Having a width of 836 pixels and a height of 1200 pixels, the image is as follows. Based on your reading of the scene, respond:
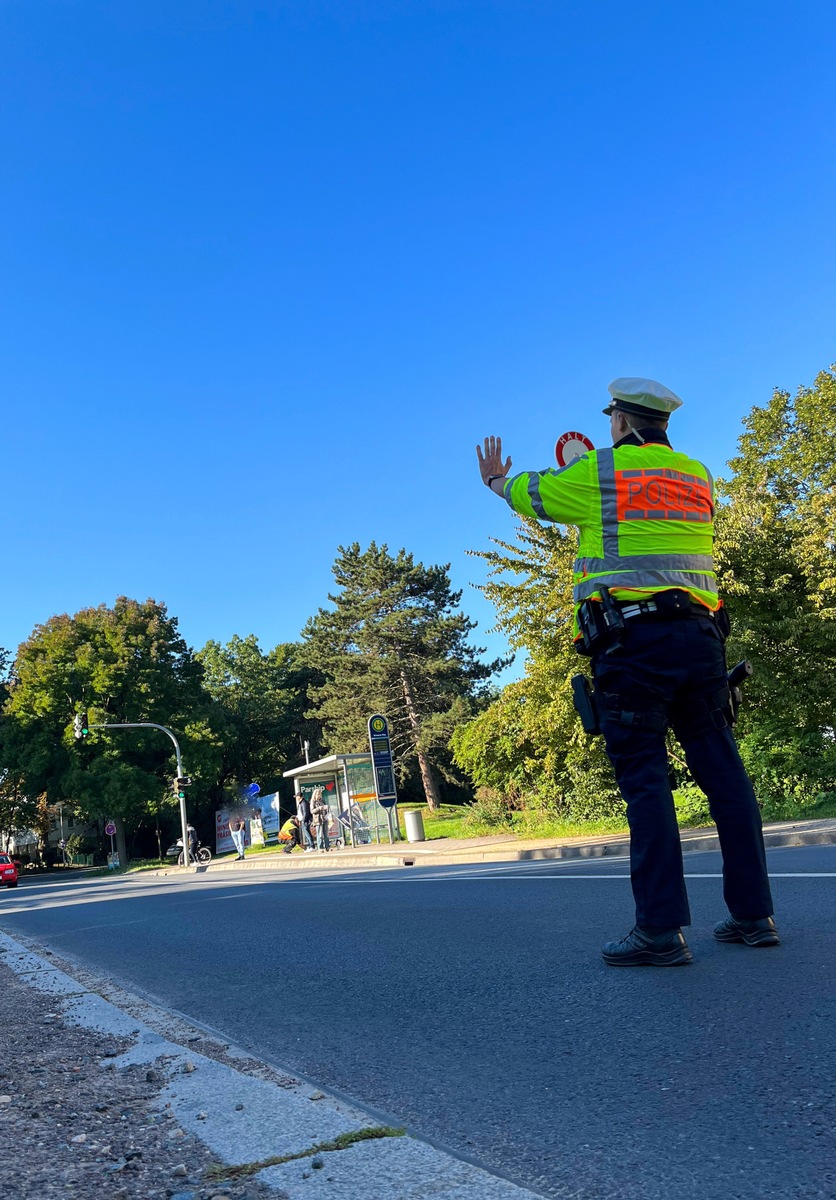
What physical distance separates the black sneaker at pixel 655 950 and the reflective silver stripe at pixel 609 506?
57.4 inches

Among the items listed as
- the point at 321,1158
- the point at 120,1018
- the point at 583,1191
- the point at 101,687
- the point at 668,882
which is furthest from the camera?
the point at 101,687

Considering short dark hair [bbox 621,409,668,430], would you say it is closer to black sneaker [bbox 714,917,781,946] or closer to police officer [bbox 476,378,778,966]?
police officer [bbox 476,378,778,966]

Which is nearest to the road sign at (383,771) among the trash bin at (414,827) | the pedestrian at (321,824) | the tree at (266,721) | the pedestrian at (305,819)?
the trash bin at (414,827)

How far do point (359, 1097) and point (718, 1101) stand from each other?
1028 millimetres

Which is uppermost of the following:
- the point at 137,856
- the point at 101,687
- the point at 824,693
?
the point at 101,687

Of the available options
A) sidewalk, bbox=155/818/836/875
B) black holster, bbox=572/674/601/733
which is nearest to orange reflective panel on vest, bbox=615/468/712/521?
black holster, bbox=572/674/601/733

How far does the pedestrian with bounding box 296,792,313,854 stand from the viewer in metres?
35.7

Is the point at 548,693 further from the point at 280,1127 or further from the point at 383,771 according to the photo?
the point at 280,1127

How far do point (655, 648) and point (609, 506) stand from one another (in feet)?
1.91

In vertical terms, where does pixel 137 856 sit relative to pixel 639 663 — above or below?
below

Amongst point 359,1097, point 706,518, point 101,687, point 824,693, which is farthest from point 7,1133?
point 101,687

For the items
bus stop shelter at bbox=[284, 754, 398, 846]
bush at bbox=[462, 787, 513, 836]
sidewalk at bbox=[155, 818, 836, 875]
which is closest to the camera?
sidewalk at bbox=[155, 818, 836, 875]

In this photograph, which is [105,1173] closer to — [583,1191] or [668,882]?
[583,1191]

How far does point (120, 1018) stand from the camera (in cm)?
448
